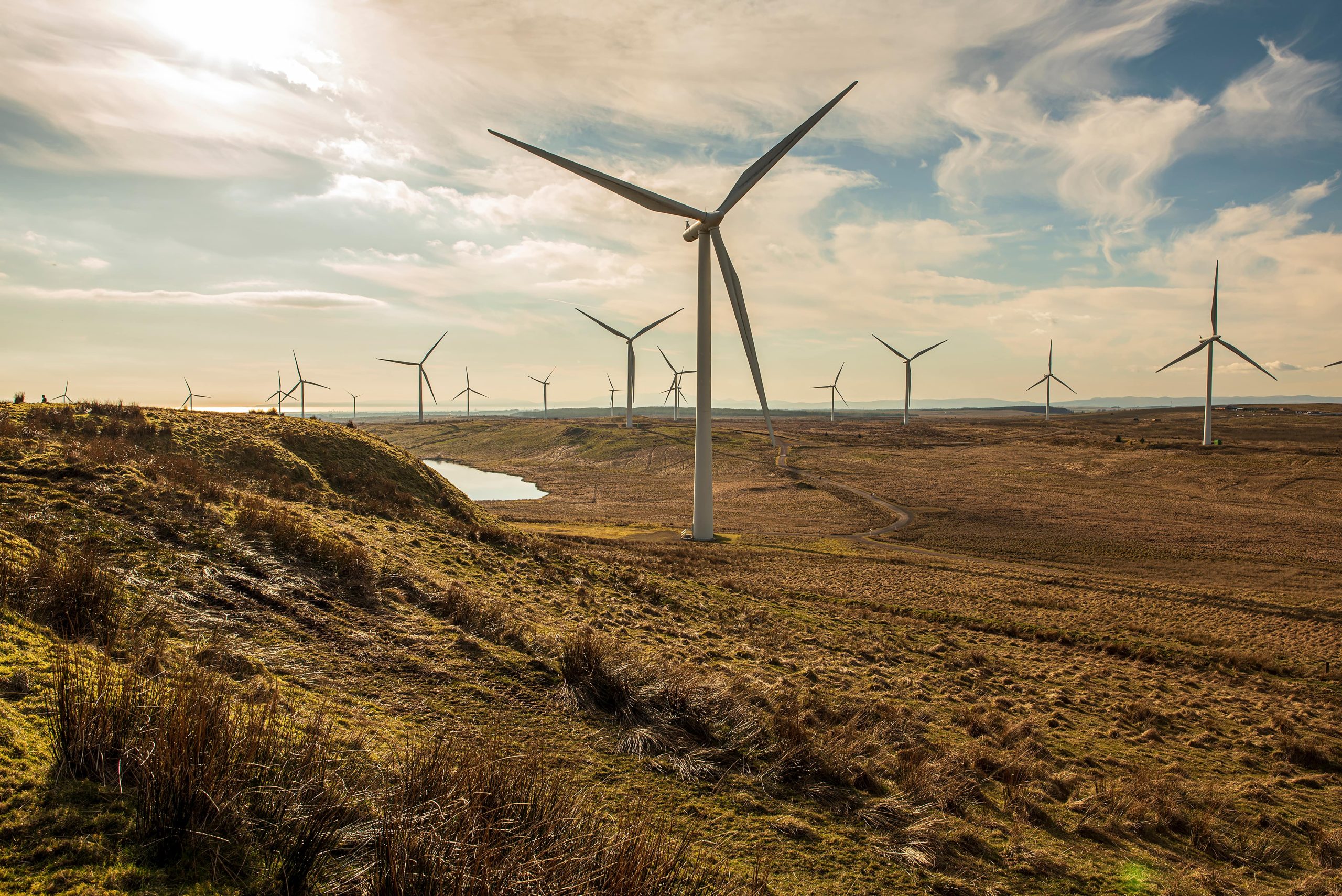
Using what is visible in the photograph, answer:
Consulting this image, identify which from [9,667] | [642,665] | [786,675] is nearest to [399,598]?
[642,665]

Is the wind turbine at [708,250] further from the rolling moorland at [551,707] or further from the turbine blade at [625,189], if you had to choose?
the rolling moorland at [551,707]

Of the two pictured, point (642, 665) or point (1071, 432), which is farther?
point (1071, 432)

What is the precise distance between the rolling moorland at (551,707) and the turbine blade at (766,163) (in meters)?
27.3

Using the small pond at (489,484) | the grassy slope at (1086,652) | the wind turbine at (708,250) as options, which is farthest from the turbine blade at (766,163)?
the small pond at (489,484)

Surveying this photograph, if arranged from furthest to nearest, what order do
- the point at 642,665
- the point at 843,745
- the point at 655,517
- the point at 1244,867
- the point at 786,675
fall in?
the point at 655,517
the point at 786,675
the point at 642,665
the point at 843,745
the point at 1244,867

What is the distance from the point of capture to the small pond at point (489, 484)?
82.3 metres

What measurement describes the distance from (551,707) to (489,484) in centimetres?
9138

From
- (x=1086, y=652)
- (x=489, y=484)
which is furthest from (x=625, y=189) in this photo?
(x=489, y=484)

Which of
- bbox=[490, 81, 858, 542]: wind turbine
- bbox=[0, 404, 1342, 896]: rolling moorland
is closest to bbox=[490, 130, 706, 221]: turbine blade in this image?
bbox=[490, 81, 858, 542]: wind turbine

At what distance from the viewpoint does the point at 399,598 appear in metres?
14.4

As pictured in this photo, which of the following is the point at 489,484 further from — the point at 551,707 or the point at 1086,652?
the point at 551,707

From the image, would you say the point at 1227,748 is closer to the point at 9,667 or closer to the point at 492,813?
the point at 492,813

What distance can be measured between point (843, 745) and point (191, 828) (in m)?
9.09

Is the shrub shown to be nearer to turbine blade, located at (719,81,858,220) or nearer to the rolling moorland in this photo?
the rolling moorland
